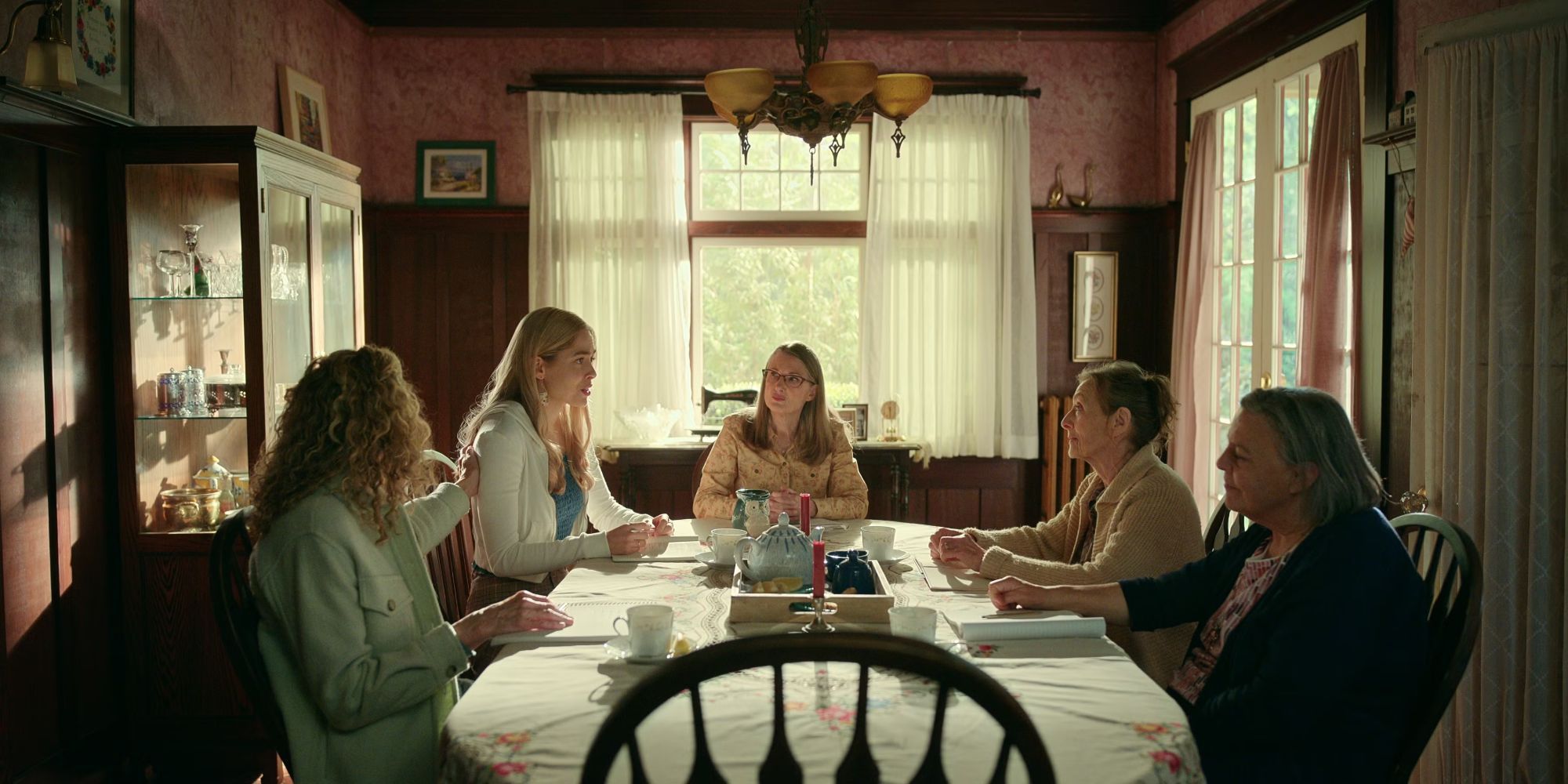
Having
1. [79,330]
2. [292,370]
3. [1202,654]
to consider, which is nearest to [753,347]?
[292,370]

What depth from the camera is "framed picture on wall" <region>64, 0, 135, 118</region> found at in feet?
9.86

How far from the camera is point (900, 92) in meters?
2.92

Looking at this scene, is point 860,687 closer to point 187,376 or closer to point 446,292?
point 187,376

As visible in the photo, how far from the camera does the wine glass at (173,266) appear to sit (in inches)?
127

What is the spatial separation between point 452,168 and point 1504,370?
4.31 metres

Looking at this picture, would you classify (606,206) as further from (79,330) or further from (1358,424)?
(1358,424)

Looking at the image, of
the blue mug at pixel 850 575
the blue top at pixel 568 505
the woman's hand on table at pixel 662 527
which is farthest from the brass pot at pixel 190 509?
the blue mug at pixel 850 575

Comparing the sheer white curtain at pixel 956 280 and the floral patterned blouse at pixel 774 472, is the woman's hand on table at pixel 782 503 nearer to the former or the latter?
the floral patterned blouse at pixel 774 472

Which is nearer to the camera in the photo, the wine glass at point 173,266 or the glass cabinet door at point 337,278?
the wine glass at point 173,266

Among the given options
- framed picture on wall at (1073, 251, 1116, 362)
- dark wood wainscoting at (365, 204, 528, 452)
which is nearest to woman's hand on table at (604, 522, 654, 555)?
dark wood wainscoting at (365, 204, 528, 452)

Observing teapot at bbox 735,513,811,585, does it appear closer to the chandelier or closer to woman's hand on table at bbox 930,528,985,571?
woman's hand on table at bbox 930,528,985,571

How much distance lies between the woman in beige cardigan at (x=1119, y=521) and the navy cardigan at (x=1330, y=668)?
1.73ft

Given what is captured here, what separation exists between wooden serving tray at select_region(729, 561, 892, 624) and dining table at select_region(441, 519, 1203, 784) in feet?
0.06

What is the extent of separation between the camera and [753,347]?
5520mm
